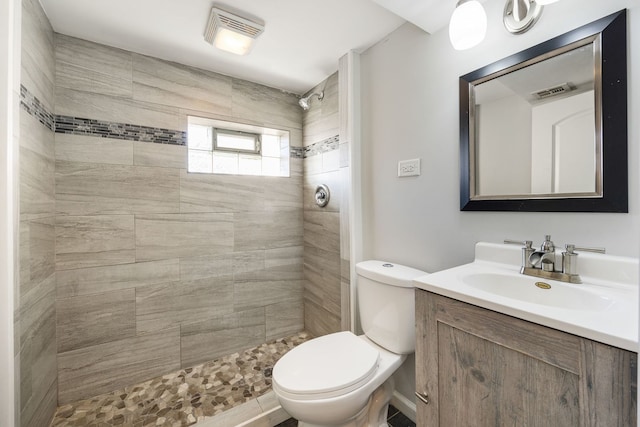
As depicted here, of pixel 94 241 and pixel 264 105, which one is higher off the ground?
pixel 264 105

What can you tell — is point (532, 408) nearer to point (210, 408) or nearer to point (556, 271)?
point (556, 271)

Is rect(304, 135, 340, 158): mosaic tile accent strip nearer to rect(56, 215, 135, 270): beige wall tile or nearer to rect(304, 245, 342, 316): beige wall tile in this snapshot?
rect(304, 245, 342, 316): beige wall tile

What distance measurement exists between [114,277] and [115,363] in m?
0.55

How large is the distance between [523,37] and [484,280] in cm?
99

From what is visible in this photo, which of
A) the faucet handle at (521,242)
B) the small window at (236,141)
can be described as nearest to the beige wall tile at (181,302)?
the small window at (236,141)

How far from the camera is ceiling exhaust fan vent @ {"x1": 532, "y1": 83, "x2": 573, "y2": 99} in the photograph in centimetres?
97

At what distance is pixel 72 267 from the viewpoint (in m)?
1.56

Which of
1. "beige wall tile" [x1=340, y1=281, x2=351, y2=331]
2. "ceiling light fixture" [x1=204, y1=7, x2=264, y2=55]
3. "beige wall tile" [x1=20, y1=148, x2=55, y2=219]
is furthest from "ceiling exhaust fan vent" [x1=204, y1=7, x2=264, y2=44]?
"beige wall tile" [x1=340, y1=281, x2=351, y2=331]

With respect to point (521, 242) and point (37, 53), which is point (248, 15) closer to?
point (37, 53)

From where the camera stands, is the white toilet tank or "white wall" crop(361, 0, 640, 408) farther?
the white toilet tank

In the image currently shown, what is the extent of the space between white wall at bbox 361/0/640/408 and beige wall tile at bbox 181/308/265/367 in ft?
3.72

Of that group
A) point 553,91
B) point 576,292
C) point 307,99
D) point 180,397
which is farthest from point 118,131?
point 576,292

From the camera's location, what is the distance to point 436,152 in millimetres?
1367

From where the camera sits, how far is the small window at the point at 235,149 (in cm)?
203
